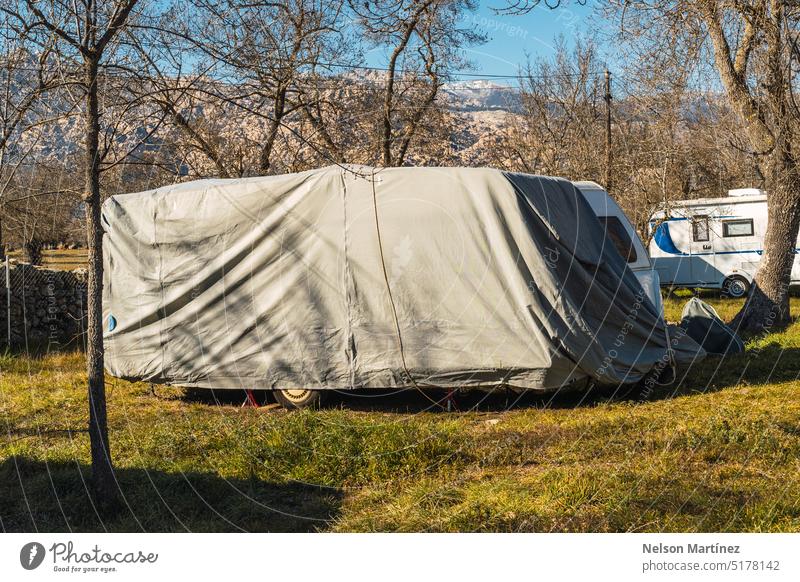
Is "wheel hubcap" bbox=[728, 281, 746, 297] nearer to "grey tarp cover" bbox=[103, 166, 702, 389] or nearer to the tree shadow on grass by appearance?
"grey tarp cover" bbox=[103, 166, 702, 389]

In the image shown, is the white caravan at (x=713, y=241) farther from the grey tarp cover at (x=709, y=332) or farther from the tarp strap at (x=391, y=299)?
the tarp strap at (x=391, y=299)

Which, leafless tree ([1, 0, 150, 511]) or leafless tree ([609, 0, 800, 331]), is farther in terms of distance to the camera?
leafless tree ([609, 0, 800, 331])

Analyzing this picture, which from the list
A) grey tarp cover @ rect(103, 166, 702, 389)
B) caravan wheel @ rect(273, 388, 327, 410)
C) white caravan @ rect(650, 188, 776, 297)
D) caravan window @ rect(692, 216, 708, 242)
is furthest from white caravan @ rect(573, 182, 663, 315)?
caravan window @ rect(692, 216, 708, 242)

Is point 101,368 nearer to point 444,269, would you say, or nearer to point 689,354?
point 444,269

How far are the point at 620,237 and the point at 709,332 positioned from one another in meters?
2.31

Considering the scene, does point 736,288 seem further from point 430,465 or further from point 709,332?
point 430,465

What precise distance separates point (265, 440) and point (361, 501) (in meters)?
1.37

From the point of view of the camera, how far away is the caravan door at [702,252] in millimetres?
22234

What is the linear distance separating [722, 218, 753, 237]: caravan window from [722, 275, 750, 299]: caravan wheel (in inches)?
45.7

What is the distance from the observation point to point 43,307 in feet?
46.9

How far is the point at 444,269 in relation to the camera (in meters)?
8.02

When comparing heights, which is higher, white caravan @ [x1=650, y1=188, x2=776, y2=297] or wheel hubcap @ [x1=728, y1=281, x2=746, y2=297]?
white caravan @ [x1=650, y1=188, x2=776, y2=297]

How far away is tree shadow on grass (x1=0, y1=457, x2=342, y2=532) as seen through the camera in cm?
510
